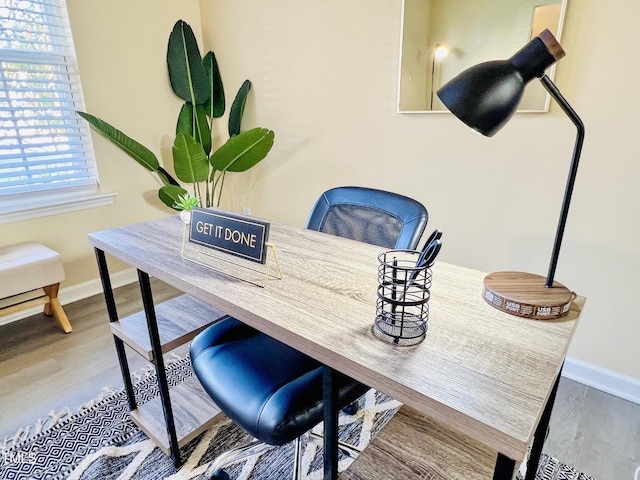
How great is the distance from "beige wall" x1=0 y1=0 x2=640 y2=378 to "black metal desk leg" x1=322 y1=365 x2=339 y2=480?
1.51 m

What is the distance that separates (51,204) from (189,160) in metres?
0.91

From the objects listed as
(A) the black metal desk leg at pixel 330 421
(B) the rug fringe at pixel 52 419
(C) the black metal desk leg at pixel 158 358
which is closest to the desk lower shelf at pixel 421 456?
(A) the black metal desk leg at pixel 330 421

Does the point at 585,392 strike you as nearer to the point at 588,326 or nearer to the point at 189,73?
the point at 588,326

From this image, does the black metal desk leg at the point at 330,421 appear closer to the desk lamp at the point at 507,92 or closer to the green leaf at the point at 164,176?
the desk lamp at the point at 507,92

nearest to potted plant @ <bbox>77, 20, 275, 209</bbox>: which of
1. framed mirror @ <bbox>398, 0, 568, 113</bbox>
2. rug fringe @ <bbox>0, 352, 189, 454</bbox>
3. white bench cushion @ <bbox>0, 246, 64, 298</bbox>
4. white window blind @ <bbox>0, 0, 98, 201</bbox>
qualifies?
white window blind @ <bbox>0, 0, 98, 201</bbox>

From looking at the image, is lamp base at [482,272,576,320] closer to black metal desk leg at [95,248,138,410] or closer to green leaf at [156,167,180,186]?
black metal desk leg at [95,248,138,410]

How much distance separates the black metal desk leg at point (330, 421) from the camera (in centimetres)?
82

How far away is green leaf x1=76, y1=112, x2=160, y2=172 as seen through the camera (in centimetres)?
243

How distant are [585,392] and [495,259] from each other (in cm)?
74

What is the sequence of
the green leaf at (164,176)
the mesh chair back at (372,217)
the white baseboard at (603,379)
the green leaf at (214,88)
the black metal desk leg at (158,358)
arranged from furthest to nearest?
1. the green leaf at (214,88)
2. the green leaf at (164,176)
3. the white baseboard at (603,379)
4. the mesh chair back at (372,217)
5. the black metal desk leg at (158,358)

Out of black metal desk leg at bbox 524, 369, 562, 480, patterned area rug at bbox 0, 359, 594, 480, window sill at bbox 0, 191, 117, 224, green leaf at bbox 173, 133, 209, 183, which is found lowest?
patterned area rug at bbox 0, 359, 594, 480

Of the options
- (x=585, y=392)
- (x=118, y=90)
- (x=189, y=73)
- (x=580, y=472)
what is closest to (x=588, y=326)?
(x=585, y=392)

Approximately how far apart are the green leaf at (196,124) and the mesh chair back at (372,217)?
1707 mm

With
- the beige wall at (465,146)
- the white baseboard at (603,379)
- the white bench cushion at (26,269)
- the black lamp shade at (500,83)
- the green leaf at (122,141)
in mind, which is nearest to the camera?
the black lamp shade at (500,83)
